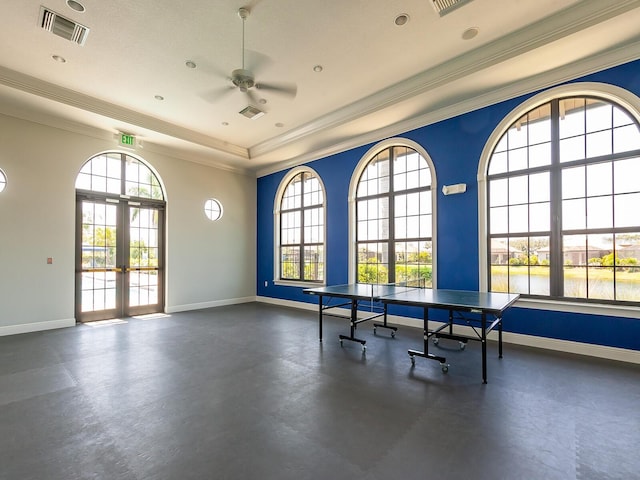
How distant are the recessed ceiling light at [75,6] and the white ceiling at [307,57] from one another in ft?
0.16

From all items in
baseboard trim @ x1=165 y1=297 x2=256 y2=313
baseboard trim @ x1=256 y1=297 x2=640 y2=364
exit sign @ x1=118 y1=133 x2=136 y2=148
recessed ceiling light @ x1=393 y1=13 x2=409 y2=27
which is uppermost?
recessed ceiling light @ x1=393 y1=13 x2=409 y2=27

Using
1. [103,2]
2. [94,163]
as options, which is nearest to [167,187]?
[94,163]

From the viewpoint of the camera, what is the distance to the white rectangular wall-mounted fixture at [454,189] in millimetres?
4771

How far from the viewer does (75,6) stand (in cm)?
312

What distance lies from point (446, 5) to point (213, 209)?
252 inches

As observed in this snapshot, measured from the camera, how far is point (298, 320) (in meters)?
5.95

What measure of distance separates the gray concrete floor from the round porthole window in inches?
159

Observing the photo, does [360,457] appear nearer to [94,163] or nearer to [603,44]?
[603,44]

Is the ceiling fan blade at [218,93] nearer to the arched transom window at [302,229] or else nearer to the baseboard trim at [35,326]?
the arched transom window at [302,229]

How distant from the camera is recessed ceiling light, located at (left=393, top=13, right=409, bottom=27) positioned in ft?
10.7

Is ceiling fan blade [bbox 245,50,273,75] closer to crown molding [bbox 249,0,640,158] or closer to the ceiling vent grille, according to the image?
crown molding [bbox 249,0,640,158]

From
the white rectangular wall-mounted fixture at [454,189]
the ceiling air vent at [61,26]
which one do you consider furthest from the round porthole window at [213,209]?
the white rectangular wall-mounted fixture at [454,189]

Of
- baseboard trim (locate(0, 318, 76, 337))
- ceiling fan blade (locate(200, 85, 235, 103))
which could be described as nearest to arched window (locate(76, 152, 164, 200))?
baseboard trim (locate(0, 318, 76, 337))

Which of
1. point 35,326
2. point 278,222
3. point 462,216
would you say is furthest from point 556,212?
point 35,326
